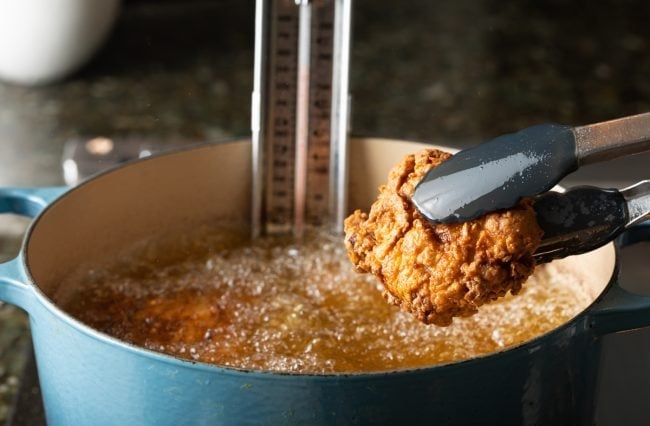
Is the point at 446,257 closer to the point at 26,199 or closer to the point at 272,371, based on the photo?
the point at 272,371

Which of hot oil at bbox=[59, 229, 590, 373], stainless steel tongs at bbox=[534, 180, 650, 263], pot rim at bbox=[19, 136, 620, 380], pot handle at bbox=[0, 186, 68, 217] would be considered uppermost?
stainless steel tongs at bbox=[534, 180, 650, 263]

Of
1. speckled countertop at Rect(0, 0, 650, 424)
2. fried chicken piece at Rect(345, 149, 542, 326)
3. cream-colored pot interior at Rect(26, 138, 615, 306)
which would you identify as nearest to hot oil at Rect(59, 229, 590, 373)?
cream-colored pot interior at Rect(26, 138, 615, 306)

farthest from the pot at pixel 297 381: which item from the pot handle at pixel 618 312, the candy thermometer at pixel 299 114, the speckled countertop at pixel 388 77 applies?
the speckled countertop at pixel 388 77

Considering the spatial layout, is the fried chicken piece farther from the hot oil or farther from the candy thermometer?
the candy thermometer

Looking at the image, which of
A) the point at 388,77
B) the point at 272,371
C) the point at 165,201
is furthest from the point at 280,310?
the point at 388,77

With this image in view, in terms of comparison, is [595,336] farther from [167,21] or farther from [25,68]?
[167,21]

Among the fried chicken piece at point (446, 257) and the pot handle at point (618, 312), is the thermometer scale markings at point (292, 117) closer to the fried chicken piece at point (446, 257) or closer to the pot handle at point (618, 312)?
the fried chicken piece at point (446, 257)
